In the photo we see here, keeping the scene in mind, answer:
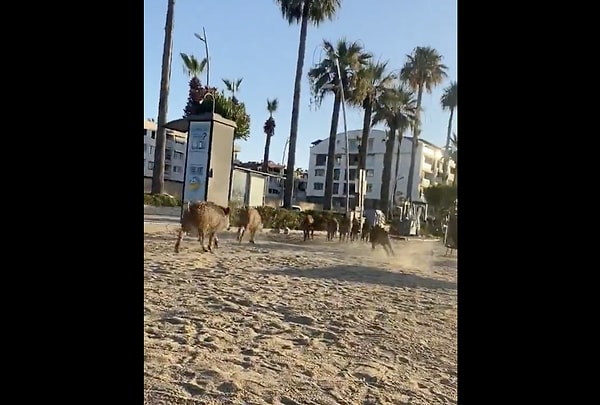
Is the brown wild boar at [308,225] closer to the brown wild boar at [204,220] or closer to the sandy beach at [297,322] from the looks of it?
the sandy beach at [297,322]

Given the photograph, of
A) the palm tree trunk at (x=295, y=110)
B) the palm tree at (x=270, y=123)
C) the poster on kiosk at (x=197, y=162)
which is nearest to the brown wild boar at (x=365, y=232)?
the palm tree trunk at (x=295, y=110)

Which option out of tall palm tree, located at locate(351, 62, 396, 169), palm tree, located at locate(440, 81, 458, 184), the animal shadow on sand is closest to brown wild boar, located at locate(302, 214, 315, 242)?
the animal shadow on sand

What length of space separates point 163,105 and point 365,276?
72 cm

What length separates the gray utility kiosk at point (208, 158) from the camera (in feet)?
4.50

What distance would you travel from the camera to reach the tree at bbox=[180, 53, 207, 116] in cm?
128

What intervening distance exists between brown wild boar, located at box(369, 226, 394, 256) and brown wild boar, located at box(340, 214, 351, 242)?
0.27 ft

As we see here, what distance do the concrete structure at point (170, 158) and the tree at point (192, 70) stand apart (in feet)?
0.27

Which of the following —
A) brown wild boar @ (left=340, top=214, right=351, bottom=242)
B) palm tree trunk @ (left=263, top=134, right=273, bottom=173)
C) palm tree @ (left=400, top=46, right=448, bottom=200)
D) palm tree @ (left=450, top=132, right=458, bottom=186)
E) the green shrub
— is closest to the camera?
palm tree @ (left=450, top=132, right=458, bottom=186)

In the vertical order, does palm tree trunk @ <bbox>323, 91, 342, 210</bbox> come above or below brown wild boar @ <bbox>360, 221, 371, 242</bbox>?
above

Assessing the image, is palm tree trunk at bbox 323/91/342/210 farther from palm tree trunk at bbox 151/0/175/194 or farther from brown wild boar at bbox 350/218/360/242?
palm tree trunk at bbox 151/0/175/194

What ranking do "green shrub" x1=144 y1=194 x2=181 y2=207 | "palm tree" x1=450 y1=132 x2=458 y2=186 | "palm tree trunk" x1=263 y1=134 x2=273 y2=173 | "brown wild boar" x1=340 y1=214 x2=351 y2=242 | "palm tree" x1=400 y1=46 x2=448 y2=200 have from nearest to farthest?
"palm tree" x1=450 y1=132 x2=458 y2=186 → "palm tree" x1=400 y1=46 x2=448 y2=200 → "green shrub" x1=144 y1=194 x2=181 y2=207 → "palm tree trunk" x1=263 y1=134 x2=273 y2=173 → "brown wild boar" x1=340 y1=214 x2=351 y2=242

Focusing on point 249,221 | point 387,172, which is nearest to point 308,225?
point 249,221
